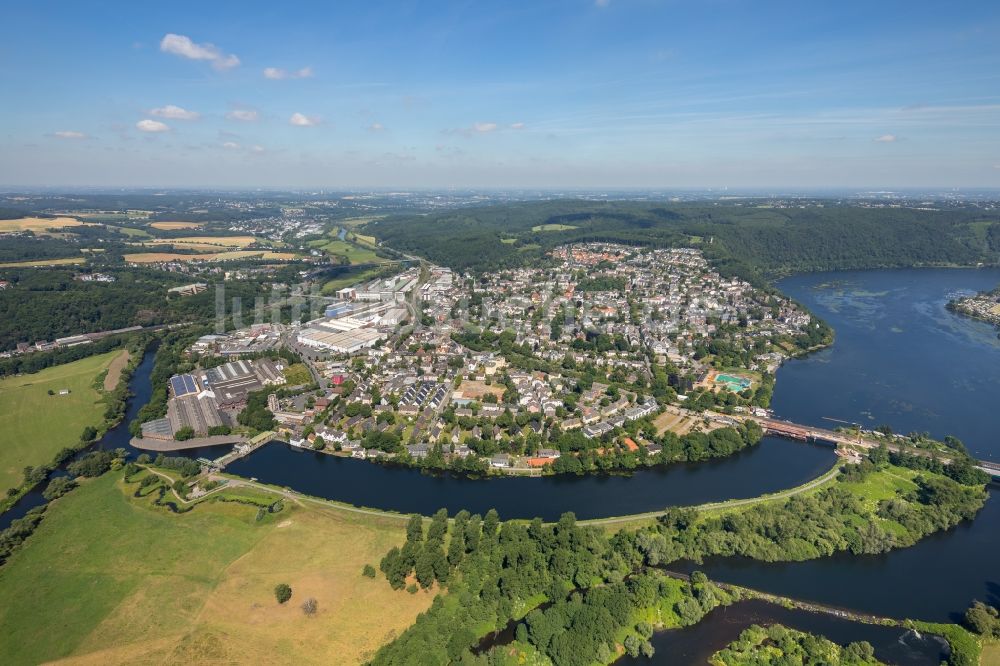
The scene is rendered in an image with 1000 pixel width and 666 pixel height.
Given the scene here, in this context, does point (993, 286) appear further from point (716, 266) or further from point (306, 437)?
point (306, 437)

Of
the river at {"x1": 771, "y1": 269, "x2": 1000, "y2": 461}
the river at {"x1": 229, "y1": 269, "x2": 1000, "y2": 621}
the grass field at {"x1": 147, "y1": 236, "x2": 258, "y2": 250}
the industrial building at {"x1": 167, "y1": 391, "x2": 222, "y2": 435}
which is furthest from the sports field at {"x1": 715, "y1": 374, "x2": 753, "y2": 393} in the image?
the grass field at {"x1": 147, "y1": 236, "x2": 258, "y2": 250}

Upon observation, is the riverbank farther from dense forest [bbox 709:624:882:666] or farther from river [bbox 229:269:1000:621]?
dense forest [bbox 709:624:882:666]

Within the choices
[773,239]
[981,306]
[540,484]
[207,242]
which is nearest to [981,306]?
[981,306]

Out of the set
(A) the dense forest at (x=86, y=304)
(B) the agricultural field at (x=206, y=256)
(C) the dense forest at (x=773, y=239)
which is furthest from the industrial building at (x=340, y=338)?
(B) the agricultural field at (x=206, y=256)

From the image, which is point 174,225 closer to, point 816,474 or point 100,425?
point 100,425

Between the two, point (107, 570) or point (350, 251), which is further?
point (350, 251)

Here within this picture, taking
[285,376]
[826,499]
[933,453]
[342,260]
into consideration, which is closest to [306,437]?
[285,376]
